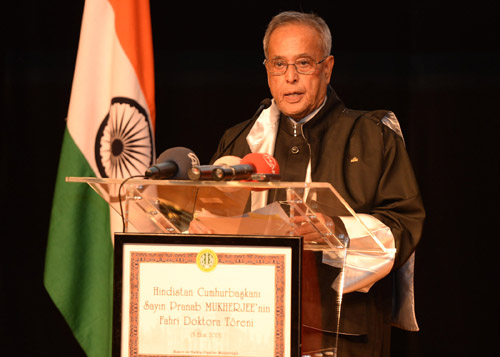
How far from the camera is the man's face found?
7.20 feet

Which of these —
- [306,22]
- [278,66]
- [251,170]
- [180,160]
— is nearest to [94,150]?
[278,66]

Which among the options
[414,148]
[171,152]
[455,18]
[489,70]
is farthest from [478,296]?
[171,152]

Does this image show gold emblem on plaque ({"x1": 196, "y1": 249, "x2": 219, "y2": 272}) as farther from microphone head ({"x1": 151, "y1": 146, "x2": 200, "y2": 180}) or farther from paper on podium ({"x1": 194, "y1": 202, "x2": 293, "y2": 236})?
microphone head ({"x1": 151, "y1": 146, "x2": 200, "y2": 180})

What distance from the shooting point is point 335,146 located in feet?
7.06

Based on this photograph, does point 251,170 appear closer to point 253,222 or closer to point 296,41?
point 253,222

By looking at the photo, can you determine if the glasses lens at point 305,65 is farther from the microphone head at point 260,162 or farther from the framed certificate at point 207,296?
the framed certificate at point 207,296

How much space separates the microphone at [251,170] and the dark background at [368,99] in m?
1.89

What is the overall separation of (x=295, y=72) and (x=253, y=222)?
38.8 inches

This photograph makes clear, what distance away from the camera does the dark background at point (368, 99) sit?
10.6ft

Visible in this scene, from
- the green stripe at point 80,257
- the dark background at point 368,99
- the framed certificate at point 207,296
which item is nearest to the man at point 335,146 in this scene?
the framed certificate at point 207,296

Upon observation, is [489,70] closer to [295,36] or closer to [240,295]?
[295,36]

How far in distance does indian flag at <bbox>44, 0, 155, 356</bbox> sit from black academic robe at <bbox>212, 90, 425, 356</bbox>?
680mm

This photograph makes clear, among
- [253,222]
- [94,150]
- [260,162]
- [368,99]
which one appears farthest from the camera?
[368,99]

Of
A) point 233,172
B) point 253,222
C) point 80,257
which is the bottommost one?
point 80,257
